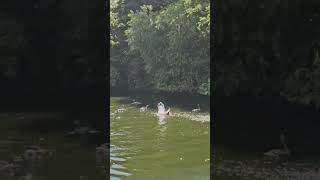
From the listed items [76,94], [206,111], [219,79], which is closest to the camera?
[76,94]

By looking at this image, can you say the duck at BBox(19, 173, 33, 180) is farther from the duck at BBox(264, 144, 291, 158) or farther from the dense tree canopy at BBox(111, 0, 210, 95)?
the dense tree canopy at BBox(111, 0, 210, 95)

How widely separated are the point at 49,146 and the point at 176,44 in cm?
1694

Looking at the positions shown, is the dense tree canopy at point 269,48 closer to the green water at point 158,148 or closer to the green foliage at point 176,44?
the green water at point 158,148

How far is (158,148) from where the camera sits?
1434cm

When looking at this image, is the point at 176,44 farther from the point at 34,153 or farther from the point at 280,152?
the point at 34,153

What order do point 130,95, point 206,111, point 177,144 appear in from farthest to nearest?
1. point 130,95
2. point 206,111
3. point 177,144

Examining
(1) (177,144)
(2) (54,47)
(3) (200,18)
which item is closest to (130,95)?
(3) (200,18)

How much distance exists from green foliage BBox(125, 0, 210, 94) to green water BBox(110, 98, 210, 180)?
4.88m

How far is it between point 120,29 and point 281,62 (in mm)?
26000

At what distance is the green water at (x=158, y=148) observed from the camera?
11258 mm

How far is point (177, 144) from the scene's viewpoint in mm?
14945

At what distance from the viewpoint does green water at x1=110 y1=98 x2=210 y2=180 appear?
11258 millimetres

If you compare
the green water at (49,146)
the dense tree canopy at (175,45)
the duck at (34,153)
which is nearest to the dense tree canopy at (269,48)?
the green water at (49,146)

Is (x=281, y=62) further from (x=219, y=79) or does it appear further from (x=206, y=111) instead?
(x=206, y=111)
